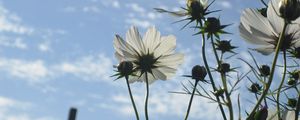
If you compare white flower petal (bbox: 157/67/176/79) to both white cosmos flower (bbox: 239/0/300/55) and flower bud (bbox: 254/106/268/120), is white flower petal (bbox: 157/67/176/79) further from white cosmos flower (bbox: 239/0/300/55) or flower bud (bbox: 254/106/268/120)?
flower bud (bbox: 254/106/268/120)

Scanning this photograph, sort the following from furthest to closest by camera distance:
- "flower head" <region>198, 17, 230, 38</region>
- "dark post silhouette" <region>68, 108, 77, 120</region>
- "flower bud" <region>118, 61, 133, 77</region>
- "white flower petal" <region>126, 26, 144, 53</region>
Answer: "dark post silhouette" <region>68, 108, 77, 120</region> → "white flower petal" <region>126, 26, 144, 53</region> → "flower bud" <region>118, 61, 133, 77</region> → "flower head" <region>198, 17, 230, 38</region>

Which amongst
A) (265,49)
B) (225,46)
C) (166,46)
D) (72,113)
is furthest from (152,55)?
(72,113)

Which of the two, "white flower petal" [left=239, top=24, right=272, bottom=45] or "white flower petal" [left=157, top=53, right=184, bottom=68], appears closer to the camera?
"white flower petal" [left=239, top=24, right=272, bottom=45]

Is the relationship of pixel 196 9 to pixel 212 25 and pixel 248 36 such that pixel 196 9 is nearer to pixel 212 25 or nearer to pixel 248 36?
pixel 212 25

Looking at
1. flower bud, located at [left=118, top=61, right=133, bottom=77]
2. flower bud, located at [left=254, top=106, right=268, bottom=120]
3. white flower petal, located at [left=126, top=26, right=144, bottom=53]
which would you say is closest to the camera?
flower bud, located at [left=254, top=106, right=268, bottom=120]

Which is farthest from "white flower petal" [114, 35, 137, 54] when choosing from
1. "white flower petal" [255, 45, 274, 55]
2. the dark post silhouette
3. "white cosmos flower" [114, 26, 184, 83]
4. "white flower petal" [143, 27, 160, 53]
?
the dark post silhouette

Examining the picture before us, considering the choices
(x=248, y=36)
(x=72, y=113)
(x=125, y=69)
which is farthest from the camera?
(x=72, y=113)

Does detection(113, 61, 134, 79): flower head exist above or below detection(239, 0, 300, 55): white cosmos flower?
above

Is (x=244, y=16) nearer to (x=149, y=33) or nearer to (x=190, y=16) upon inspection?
(x=190, y=16)
